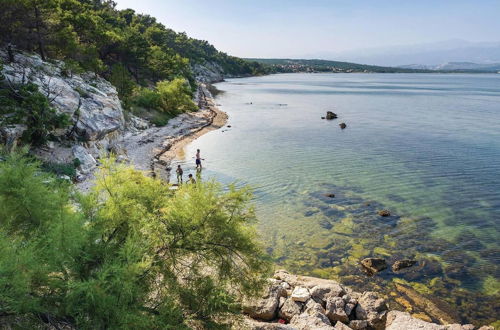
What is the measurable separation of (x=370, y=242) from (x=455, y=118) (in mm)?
64121

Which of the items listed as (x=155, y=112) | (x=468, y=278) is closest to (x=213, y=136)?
(x=155, y=112)

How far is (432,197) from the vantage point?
30672mm

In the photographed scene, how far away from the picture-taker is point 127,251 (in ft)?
30.0

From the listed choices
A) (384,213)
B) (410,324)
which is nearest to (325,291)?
(410,324)

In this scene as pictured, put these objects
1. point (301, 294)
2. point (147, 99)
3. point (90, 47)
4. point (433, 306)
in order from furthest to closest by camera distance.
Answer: point (147, 99), point (90, 47), point (433, 306), point (301, 294)

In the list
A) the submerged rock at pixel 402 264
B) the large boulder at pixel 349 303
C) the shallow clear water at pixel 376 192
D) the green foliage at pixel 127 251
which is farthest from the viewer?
the shallow clear water at pixel 376 192

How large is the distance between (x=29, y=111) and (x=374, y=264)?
97.6 feet

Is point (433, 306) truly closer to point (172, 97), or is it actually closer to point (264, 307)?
point (264, 307)

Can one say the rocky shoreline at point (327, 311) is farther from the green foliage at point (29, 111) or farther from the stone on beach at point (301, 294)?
the green foliage at point (29, 111)

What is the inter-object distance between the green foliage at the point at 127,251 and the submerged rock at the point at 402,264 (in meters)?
11.6

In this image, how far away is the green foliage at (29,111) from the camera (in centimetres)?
2652

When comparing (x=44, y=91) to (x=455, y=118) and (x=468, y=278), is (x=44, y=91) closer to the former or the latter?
(x=468, y=278)

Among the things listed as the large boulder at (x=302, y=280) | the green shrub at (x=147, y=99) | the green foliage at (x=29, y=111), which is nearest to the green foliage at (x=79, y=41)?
the green shrub at (x=147, y=99)

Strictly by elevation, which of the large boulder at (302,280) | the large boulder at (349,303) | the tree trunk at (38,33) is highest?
the tree trunk at (38,33)
